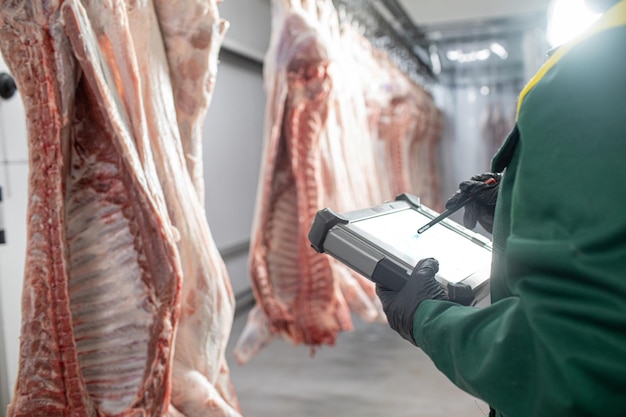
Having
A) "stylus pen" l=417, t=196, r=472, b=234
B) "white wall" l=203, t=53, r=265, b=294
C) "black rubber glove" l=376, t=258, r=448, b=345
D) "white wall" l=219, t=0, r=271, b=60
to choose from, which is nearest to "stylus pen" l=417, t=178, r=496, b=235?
"stylus pen" l=417, t=196, r=472, b=234

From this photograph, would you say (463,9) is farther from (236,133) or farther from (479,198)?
(479,198)

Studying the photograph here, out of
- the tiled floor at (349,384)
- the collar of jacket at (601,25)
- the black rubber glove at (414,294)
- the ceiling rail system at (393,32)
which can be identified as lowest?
the tiled floor at (349,384)

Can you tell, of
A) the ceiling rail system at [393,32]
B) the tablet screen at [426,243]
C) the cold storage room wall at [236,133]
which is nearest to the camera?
the tablet screen at [426,243]

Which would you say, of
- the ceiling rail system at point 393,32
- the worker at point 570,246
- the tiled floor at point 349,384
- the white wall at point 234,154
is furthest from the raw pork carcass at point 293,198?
the white wall at point 234,154

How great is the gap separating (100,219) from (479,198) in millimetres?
820

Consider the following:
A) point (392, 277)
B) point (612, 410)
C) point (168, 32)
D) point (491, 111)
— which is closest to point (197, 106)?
point (168, 32)

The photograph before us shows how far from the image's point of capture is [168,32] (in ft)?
5.65

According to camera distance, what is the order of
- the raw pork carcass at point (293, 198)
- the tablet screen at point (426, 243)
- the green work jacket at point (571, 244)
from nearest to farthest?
the green work jacket at point (571, 244), the tablet screen at point (426, 243), the raw pork carcass at point (293, 198)

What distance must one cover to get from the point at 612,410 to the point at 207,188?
450 centimetres

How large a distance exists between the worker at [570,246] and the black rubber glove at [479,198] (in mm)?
463

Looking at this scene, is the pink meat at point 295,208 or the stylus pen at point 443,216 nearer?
the stylus pen at point 443,216

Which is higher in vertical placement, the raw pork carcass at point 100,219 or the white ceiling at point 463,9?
the white ceiling at point 463,9

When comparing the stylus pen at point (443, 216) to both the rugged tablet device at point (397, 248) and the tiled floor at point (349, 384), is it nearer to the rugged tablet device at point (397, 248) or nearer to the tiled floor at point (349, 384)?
the rugged tablet device at point (397, 248)

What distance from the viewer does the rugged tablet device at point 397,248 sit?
3.59 feet
